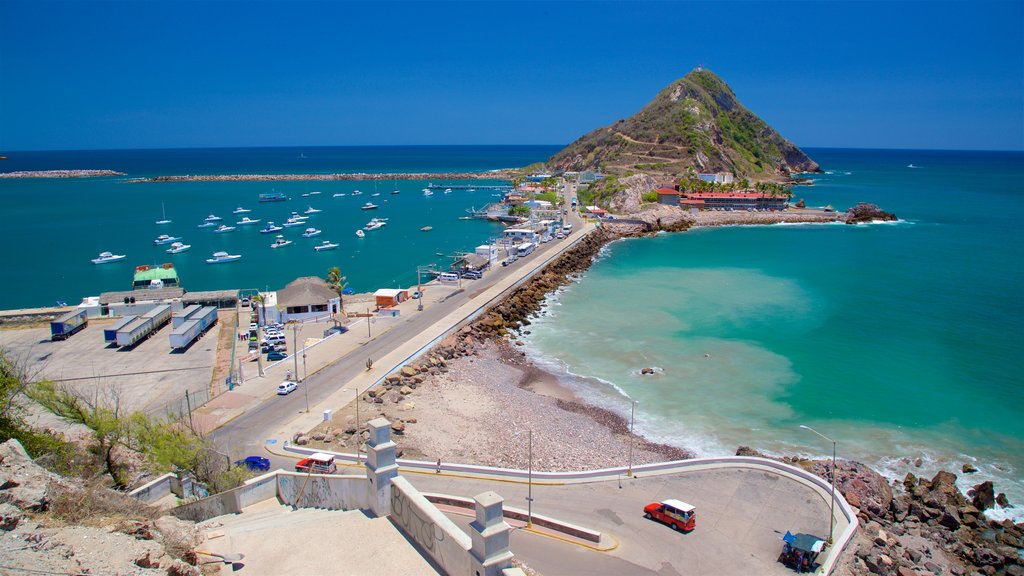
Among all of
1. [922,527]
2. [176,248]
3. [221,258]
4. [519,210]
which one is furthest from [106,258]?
[922,527]

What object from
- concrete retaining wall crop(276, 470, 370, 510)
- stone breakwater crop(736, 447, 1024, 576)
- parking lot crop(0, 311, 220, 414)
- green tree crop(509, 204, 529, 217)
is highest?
green tree crop(509, 204, 529, 217)

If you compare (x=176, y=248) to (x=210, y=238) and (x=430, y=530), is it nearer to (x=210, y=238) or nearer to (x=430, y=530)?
(x=210, y=238)

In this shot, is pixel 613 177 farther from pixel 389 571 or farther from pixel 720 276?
pixel 389 571

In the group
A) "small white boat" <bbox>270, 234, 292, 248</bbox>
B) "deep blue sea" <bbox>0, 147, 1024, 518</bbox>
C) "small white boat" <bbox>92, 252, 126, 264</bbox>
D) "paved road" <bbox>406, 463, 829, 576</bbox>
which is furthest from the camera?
"small white boat" <bbox>270, 234, 292, 248</bbox>

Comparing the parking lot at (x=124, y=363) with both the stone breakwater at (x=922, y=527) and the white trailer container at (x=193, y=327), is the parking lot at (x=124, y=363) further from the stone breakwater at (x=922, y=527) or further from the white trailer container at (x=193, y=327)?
the stone breakwater at (x=922, y=527)

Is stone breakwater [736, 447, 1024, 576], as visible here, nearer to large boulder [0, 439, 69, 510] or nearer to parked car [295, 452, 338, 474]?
parked car [295, 452, 338, 474]

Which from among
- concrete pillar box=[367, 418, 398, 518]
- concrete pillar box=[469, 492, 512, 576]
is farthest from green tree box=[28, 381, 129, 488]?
concrete pillar box=[469, 492, 512, 576]

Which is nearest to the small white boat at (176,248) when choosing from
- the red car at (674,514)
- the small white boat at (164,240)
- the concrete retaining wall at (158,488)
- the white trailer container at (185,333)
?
the small white boat at (164,240)

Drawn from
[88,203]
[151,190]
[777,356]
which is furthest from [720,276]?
[151,190]
